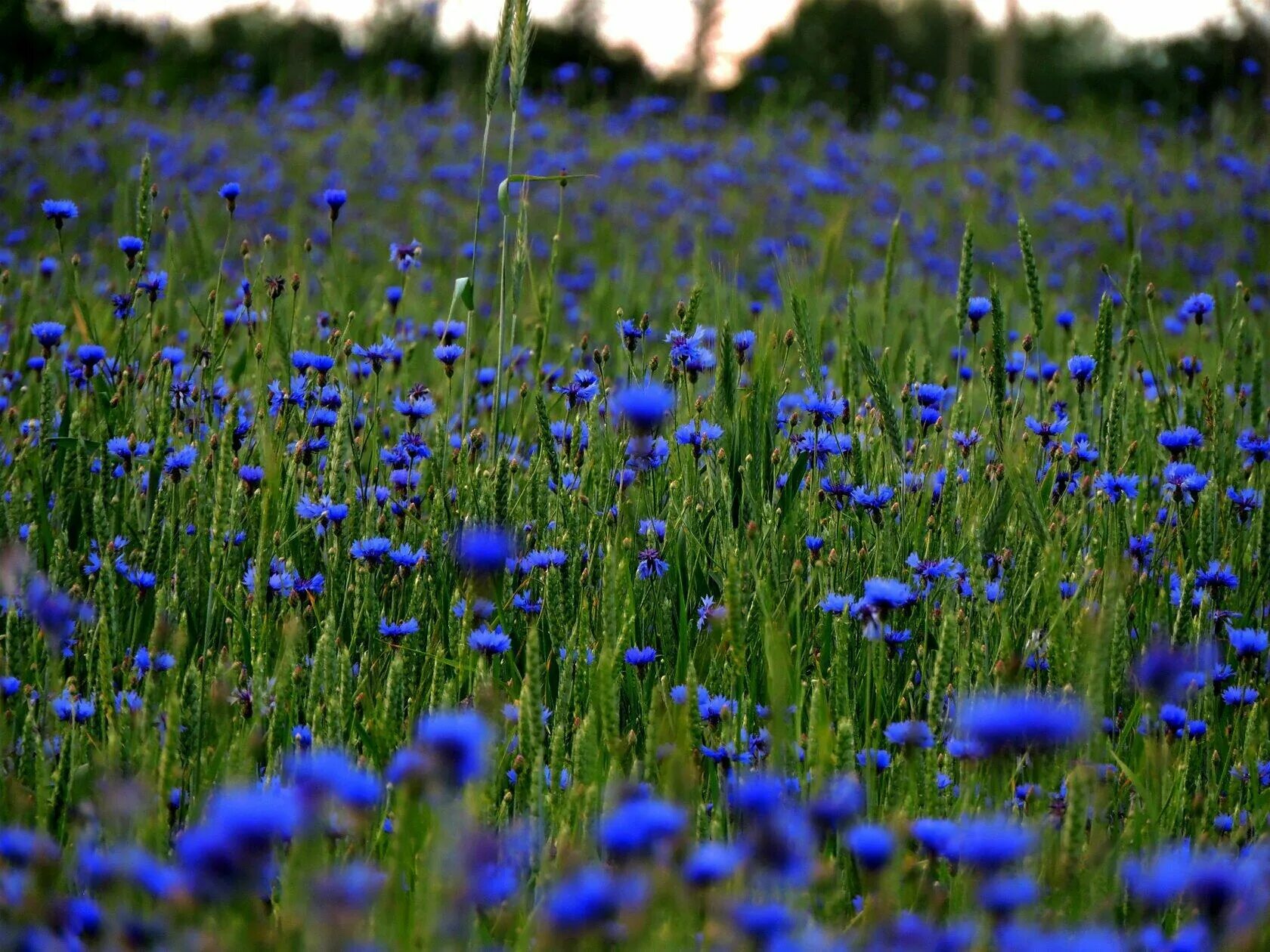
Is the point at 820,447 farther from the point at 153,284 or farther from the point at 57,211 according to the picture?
the point at 57,211

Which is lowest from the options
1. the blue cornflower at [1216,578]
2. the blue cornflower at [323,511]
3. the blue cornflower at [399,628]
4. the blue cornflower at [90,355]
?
the blue cornflower at [399,628]

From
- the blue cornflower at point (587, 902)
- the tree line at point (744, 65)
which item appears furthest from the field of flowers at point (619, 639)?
the tree line at point (744, 65)

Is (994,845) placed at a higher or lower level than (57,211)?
lower

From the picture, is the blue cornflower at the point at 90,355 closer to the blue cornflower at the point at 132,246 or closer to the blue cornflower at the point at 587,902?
the blue cornflower at the point at 132,246

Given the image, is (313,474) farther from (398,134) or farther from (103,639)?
(398,134)

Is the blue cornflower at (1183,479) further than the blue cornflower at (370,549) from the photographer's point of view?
Yes

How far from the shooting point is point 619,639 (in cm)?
163

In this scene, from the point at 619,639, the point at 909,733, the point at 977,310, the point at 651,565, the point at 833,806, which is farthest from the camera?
the point at 977,310

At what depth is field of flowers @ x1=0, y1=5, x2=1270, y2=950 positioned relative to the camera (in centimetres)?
113

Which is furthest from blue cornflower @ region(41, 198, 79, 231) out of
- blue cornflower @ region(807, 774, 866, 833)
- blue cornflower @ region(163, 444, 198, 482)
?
blue cornflower @ region(807, 774, 866, 833)

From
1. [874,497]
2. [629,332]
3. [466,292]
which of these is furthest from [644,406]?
[466,292]

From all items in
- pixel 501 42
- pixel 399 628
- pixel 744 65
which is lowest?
pixel 399 628

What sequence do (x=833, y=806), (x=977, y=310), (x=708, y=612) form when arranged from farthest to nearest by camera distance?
1. (x=977, y=310)
2. (x=708, y=612)
3. (x=833, y=806)

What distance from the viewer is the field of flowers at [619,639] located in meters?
1.13
